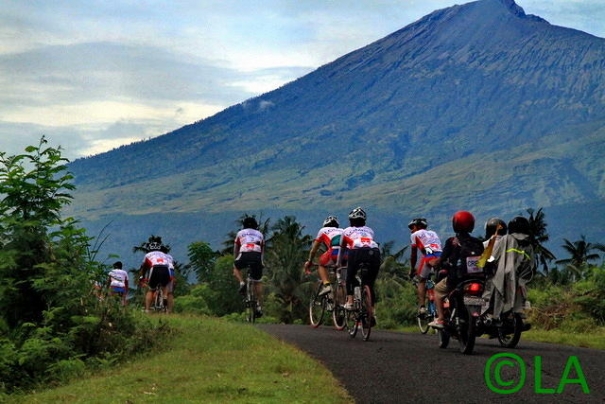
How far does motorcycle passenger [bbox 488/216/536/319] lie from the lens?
13984mm

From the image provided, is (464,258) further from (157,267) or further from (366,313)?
(157,267)

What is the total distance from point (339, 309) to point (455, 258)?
5.14 meters

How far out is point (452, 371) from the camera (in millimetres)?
11914

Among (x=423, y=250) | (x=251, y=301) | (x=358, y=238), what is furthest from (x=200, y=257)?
(x=358, y=238)

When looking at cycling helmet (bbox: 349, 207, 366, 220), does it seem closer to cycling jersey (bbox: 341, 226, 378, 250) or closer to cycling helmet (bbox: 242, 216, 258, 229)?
cycling jersey (bbox: 341, 226, 378, 250)

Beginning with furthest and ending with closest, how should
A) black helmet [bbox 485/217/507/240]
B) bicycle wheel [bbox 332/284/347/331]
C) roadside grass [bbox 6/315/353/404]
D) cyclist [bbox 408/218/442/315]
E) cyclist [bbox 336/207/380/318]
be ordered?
1. cyclist [bbox 408/218/442/315]
2. bicycle wheel [bbox 332/284/347/331]
3. cyclist [bbox 336/207/380/318]
4. black helmet [bbox 485/217/507/240]
5. roadside grass [bbox 6/315/353/404]

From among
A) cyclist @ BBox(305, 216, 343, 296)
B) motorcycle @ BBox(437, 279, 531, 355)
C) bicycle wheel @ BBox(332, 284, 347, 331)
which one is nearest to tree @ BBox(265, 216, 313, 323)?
cyclist @ BBox(305, 216, 343, 296)

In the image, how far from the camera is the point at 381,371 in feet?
39.2

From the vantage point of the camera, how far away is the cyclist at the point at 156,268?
74.0ft

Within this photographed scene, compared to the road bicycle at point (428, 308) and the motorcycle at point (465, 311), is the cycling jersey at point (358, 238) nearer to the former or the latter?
the road bicycle at point (428, 308)

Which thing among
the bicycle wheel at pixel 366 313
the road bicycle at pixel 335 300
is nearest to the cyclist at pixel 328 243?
the road bicycle at pixel 335 300

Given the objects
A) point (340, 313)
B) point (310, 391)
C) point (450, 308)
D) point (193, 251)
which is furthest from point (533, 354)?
point (193, 251)

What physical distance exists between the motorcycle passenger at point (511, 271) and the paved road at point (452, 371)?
23.4 inches

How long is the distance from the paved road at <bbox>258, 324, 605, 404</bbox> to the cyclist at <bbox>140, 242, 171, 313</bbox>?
7018mm
